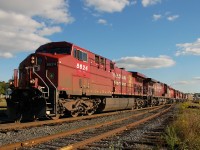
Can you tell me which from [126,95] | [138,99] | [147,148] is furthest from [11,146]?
[138,99]

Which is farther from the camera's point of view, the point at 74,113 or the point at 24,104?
the point at 74,113

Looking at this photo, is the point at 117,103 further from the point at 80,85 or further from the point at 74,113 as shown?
the point at 74,113

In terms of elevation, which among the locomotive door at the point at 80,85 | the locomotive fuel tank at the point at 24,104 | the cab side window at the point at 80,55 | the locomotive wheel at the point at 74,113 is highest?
the cab side window at the point at 80,55

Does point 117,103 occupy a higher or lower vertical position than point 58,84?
lower

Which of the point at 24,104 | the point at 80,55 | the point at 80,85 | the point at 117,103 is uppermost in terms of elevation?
the point at 80,55

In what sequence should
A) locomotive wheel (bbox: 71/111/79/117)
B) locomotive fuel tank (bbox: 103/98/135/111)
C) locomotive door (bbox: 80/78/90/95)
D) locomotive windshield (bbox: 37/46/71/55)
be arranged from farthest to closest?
1. locomotive fuel tank (bbox: 103/98/135/111)
2. locomotive door (bbox: 80/78/90/95)
3. locomotive wheel (bbox: 71/111/79/117)
4. locomotive windshield (bbox: 37/46/71/55)

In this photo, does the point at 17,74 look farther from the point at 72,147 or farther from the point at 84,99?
the point at 72,147

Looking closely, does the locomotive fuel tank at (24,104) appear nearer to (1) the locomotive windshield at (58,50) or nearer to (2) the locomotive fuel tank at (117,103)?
(1) the locomotive windshield at (58,50)

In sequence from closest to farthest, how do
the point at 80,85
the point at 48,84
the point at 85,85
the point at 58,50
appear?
the point at 48,84 < the point at 58,50 < the point at 80,85 < the point at 85,85

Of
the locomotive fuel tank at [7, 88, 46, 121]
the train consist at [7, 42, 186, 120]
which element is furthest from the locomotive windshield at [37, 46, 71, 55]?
the locomotive fuel tank at [7, 88, 46, 121]

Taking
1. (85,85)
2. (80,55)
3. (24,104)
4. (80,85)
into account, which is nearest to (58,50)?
(80,55)

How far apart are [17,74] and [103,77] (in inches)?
284

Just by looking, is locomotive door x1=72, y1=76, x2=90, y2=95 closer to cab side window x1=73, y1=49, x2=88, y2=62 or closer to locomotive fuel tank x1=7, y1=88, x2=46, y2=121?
cab side window x1=73, y1=49, x2=88, y2=62

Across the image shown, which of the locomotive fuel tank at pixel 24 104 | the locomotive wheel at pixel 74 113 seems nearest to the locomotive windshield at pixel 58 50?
the locomotive fuel tank at pixel 24 104
